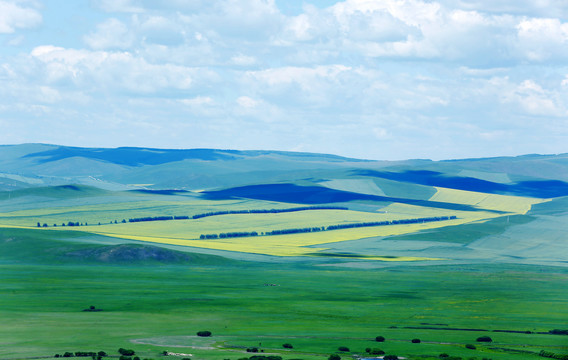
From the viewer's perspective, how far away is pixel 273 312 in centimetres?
14562

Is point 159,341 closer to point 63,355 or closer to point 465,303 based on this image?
point 63,355

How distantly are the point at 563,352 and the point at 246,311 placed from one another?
5723 centimetres

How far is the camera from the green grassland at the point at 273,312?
108m

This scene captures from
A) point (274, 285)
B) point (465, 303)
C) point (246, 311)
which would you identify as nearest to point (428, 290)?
point (465, 303)

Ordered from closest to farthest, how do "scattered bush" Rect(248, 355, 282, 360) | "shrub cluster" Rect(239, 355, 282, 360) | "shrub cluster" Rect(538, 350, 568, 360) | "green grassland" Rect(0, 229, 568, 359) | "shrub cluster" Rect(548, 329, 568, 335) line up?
"shrub cluster" Rect(239, 355, 282, 360) → "scattered bush" Rect(248, 355, 282, 360) → "shrub cluster" Rect(538, 350, 568, 360) → "green grassland" Rect(0, 229, 568, 359) → "shrub cluster" Rect(548, 329, 568, 335)

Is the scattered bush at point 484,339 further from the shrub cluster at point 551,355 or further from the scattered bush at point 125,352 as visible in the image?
the scattered bush at point 125,352

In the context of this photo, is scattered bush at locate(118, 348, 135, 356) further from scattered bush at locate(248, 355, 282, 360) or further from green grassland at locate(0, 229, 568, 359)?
scattered bush at locate(248, 355, 282, 360)

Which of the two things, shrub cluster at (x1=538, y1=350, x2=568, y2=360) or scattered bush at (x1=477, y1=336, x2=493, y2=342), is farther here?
scattered bush at (x1=477, y1=336, x2=493, y2=342)

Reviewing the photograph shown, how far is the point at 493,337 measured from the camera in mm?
118750

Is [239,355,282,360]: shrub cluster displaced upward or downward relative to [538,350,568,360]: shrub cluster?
upward

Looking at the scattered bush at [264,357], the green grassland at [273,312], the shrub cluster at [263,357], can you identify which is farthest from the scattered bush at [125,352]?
the scattered bush at [264,357]

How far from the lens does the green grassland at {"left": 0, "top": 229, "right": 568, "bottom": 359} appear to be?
353 feet

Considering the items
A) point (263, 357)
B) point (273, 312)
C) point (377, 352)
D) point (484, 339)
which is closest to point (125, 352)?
point (263, 357)

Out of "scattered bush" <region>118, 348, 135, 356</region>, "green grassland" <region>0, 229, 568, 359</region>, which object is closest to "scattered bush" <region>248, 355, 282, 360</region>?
"green grassland" <region>0, 229, 568, 359</region>
